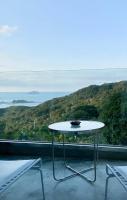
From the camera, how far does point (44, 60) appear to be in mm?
4730

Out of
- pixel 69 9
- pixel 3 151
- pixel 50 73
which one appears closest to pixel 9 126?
pixel 3 151

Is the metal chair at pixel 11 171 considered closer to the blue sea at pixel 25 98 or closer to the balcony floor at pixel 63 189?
the balcony floor at pixel 63 189

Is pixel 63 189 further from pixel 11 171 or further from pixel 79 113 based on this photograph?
pixel 79 113

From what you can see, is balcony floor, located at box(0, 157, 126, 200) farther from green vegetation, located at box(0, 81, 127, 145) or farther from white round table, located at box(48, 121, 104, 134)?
green vegetation, located at box(0, 81, 127, 145)

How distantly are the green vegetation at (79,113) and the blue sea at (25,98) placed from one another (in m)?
0.05

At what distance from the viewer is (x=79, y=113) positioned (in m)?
4.43

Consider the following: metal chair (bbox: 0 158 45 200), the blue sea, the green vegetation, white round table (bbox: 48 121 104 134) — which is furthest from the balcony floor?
the blue sea

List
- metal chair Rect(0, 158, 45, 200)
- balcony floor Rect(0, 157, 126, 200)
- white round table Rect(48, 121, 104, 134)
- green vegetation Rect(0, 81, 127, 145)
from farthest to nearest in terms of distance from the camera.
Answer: green vegetation Rect(0, 81, 127, 145) < white round table Rect(48, 121, 104, 134) < balcony floor Rect(0, 157, 126, 200) < metal chair Rect(0, 158, 45, 200)

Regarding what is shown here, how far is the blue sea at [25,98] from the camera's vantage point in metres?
4.55

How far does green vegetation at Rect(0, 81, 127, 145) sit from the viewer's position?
14.3 feet

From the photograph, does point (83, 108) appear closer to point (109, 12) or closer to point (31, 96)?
point (31, 96)

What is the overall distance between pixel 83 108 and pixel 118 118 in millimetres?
431

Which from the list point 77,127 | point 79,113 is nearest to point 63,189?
point 77,127

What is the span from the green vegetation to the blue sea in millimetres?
52
